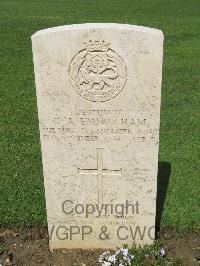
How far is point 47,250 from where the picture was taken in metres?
4.76

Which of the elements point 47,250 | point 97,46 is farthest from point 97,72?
point 47,250

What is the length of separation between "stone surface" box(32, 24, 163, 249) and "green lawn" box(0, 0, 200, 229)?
697 mm

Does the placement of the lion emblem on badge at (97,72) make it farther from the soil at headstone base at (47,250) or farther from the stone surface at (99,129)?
the soil at headstone base at (47,250)

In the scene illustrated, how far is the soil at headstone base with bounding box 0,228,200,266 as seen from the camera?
4.60 metres

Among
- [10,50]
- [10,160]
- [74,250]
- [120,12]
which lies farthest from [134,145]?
[120,12]

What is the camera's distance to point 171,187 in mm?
5707

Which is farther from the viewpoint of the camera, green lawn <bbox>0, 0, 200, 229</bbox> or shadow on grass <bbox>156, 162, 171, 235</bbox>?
green lawn <bbox>0, 0, 200, 229</bbox>

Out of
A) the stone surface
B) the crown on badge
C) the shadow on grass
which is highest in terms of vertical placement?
the crown on badge

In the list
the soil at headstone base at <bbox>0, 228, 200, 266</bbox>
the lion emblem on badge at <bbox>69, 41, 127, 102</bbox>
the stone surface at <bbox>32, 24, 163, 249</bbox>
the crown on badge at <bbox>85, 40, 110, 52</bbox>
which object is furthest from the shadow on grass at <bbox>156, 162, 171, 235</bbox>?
the crown on badge at <bbox>85, 40, 110, 52</bbox>

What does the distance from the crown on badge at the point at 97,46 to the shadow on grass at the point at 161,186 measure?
2.12m

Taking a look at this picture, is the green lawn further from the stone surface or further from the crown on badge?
the crown on badge

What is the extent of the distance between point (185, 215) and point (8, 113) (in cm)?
399

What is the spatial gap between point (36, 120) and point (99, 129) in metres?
3.79

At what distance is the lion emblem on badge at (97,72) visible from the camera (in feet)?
12.3
